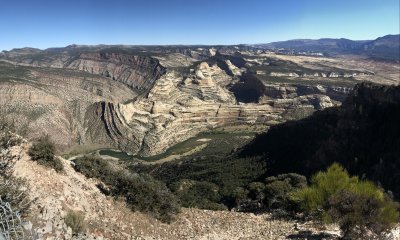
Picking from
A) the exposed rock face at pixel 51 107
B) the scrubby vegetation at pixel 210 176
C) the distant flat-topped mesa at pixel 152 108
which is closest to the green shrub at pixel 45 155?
the scrubby vegetation at pixel 210 176

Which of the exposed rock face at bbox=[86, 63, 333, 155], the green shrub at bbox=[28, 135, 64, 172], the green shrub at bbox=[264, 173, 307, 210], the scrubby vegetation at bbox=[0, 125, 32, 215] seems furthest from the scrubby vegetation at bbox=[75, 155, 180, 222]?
the exposed rock face at bbox=[86, 63, 333, 155]

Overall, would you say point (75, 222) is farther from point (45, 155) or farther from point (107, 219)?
point (45, 155)

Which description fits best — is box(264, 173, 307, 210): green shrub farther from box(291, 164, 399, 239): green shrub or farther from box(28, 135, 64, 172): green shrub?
box(28, 135, 64, 172): green shrub

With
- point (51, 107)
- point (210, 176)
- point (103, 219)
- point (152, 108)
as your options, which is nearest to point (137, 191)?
point (103, 219)

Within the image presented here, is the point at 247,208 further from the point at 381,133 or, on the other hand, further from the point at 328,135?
the point at 328,135

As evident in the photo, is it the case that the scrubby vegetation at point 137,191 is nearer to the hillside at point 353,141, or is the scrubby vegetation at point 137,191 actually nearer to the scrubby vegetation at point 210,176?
the scrubby vegetation at point 210,176
